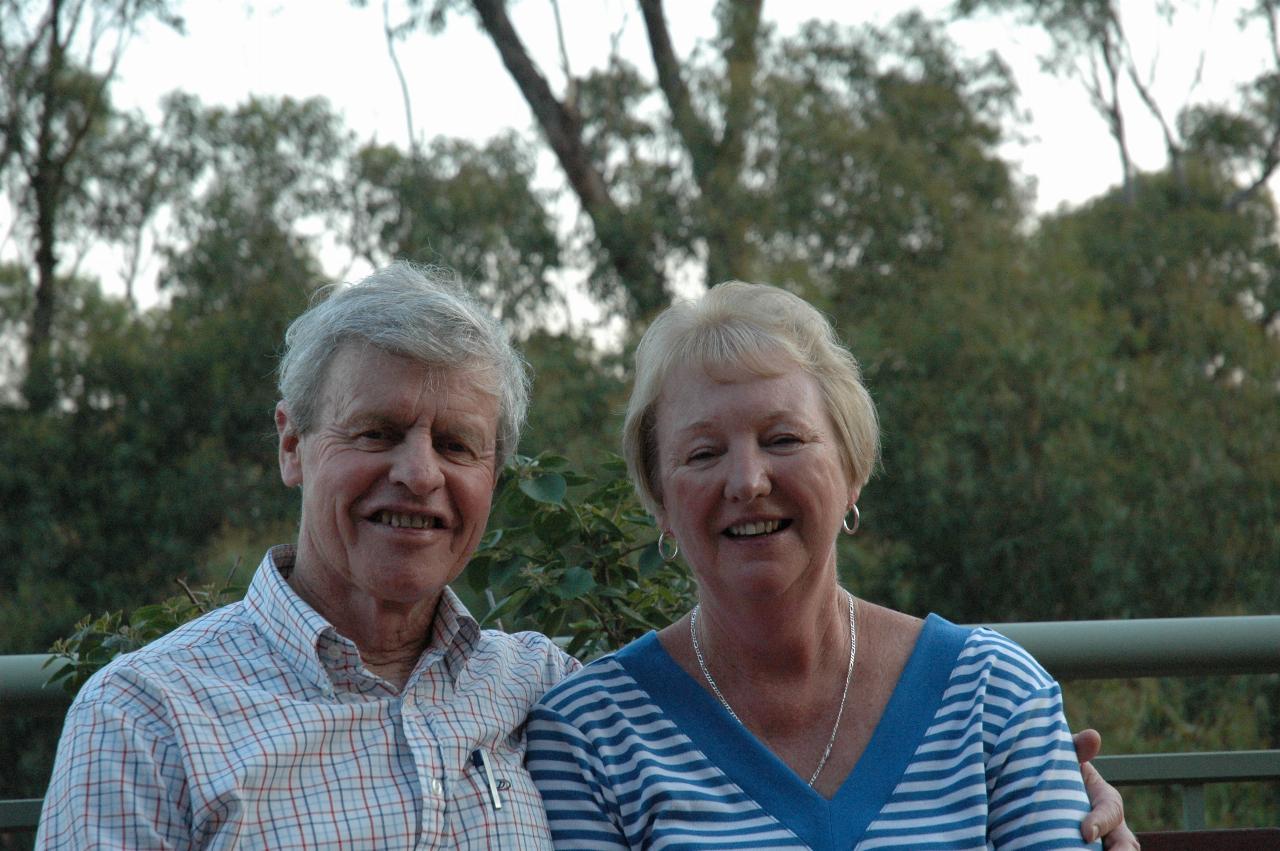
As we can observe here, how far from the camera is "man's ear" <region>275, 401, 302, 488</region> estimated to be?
7.19 feet

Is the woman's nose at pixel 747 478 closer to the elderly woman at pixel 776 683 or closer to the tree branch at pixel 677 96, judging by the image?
the elderly woman at pixel 776 683

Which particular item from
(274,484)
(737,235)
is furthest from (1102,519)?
(274,484)

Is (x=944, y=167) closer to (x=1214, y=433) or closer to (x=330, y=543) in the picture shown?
(x=1214, y=433)

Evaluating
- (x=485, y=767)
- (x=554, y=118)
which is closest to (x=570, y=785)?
(x=485, y=767)

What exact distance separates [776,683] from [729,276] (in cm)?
954

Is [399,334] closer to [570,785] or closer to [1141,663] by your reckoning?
[570,785]

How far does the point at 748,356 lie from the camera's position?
221cm

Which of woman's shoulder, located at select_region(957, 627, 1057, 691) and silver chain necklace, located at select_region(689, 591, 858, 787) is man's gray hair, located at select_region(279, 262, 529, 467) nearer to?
silver chain necklace, located at select_region(689, 591, 858, 787)

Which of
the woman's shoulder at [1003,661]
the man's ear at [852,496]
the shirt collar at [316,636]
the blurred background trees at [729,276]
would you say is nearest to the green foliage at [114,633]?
the shirt collar at [316,636]

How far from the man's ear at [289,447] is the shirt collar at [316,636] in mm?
114

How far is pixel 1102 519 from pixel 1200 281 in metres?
3.82

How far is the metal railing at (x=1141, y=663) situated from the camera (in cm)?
243

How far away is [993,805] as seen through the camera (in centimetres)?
212

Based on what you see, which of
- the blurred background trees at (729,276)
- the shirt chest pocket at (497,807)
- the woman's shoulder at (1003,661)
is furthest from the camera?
the blurred background trees at (729,276)
